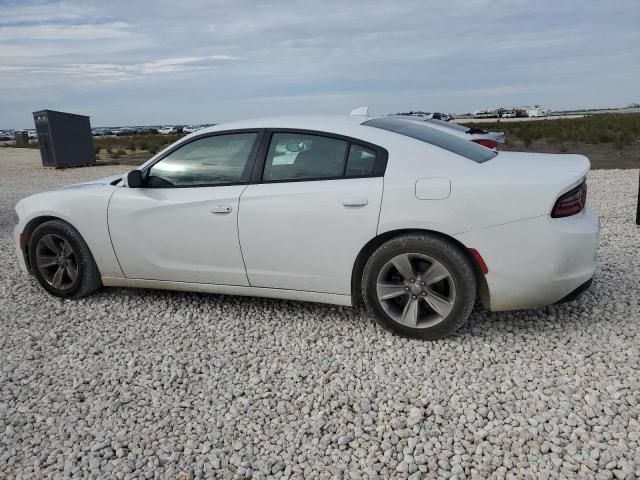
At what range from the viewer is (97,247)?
4.36 metres

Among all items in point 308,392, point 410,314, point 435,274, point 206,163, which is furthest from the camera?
point 206,163

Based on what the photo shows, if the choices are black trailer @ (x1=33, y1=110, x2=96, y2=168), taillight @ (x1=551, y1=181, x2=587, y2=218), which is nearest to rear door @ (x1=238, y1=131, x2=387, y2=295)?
taillight @ (x1=551, y1=181, x2=587, y2=218)

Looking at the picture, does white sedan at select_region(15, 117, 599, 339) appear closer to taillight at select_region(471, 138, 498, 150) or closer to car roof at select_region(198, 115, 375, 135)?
car roof at select_region(198, 115, 375, 135)

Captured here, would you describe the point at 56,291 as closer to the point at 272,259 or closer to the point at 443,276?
the point at 272,259

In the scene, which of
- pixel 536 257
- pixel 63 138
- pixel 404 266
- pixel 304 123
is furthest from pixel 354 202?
pixel 63 138

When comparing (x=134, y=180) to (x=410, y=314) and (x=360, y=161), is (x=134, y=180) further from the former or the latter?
(x=410, y=314)

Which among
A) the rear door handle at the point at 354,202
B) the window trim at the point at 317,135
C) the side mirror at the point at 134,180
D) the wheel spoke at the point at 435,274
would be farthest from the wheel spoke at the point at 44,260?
the wheel spoke at the point at 435,274

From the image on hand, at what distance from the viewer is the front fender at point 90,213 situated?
4.30 metres

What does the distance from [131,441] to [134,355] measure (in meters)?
1.01

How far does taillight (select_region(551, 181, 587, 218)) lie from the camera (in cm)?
323

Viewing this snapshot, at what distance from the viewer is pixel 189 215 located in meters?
3.97

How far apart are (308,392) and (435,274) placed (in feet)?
3.60

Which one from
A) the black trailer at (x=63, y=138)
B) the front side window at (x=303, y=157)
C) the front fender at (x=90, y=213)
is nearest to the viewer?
the front side window at (x=303, y=157)

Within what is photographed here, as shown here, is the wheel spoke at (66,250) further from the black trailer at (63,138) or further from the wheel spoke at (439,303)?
the black trailer at (63,138)
